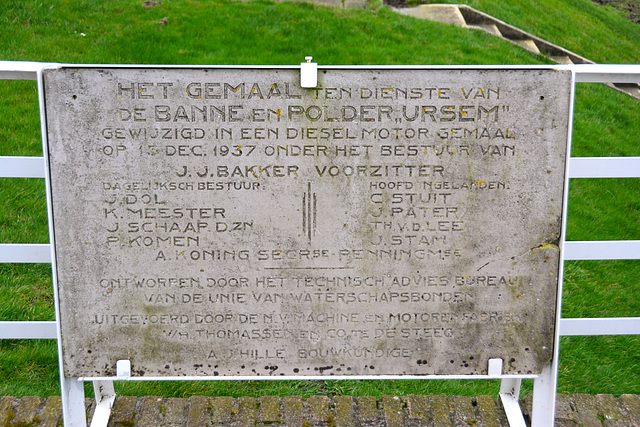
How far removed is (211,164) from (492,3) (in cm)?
961

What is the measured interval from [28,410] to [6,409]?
0.11 meters

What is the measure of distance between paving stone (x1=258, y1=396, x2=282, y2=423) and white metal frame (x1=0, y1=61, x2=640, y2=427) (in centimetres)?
38

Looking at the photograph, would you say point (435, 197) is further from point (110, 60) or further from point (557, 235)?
point (110, 60)

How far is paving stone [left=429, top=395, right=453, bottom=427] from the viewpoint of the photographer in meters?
2.79

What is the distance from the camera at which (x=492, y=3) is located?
10414 millimetres

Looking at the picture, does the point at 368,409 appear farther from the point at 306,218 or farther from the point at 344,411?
the point at 306,218

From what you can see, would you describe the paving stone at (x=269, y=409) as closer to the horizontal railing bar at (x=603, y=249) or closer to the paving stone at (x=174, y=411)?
the paving stone at (x=174, y=411)

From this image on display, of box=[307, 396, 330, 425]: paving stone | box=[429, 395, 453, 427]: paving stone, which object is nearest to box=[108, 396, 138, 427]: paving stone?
box=[307, 396, 330, 425]: paving stone

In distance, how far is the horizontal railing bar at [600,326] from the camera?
2.88m

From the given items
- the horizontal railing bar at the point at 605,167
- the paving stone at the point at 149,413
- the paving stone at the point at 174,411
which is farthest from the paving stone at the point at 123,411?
the horizontal railing bar at the point at 605,167

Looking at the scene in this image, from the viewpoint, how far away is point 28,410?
281 cm

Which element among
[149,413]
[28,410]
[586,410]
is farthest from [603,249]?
[28,410]

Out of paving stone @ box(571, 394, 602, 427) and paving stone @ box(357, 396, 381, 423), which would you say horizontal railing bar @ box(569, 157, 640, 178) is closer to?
paving stone @ box(571, 394, 602, 427)

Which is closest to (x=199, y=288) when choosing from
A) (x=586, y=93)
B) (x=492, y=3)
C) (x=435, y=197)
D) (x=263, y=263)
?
(x=263, y=263)
